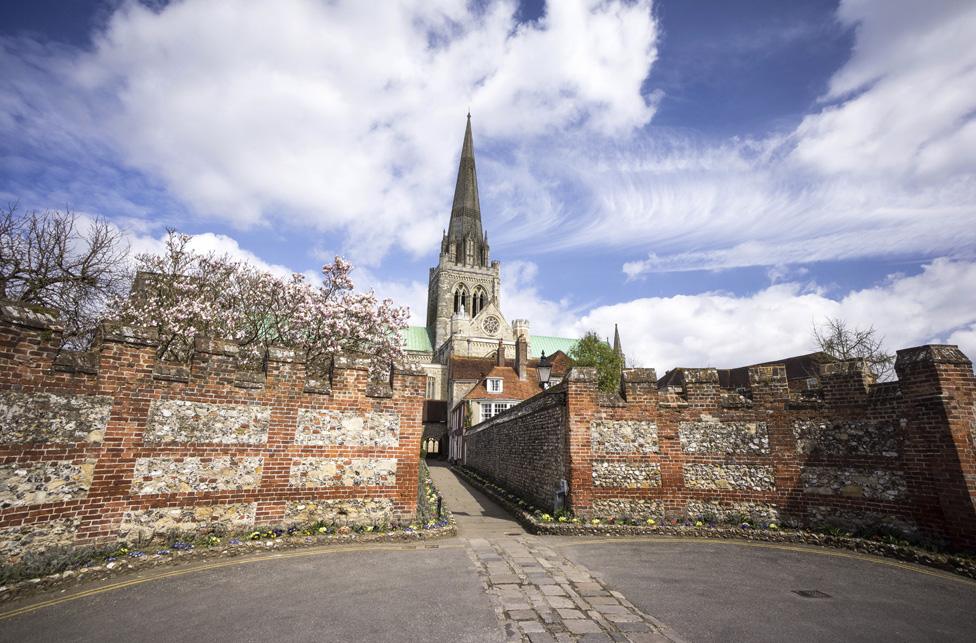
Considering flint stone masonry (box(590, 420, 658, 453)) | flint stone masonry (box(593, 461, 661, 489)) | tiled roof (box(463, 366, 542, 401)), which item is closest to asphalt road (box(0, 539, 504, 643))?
flint stone masonry (box(593, 461, 661, 489))

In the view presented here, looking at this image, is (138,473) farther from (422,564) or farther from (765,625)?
(765,625)

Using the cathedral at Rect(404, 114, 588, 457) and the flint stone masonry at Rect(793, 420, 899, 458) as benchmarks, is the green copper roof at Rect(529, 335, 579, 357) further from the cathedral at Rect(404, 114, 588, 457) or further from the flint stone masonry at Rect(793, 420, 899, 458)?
the flint stone masonry at Rect(793, 420, 899, 458)

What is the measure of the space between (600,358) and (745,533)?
1416 inches

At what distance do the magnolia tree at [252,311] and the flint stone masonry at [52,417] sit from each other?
650 centimetres

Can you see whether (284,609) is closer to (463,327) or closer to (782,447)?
(782,447)

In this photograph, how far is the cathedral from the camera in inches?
1811

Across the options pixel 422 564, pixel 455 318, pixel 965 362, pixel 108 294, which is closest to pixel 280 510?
pixel 422 564

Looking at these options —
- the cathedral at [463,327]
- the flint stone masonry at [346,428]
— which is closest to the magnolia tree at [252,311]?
the flint stone masonry at [346,428]

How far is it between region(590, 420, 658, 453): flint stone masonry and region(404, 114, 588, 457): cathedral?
28305mm

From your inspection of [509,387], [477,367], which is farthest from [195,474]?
[477,367]

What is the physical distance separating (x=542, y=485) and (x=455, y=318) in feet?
182

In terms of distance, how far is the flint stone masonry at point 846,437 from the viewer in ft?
29.1

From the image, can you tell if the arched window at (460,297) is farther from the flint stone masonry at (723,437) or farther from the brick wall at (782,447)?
the flint stone masonry at (723,437)

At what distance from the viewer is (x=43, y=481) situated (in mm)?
6766
